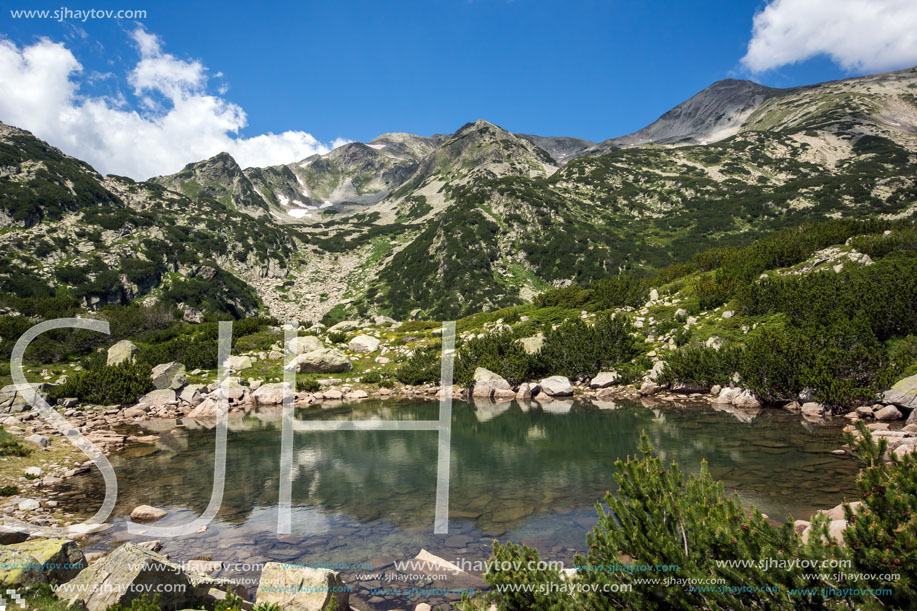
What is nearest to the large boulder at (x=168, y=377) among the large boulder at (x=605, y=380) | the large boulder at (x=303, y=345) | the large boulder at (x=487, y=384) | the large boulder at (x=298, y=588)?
the large boulder at (x=303, y=345)

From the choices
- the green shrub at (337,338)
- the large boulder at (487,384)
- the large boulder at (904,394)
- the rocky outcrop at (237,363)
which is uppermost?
the green shrub at (337,338)

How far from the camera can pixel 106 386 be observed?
21.3 meters

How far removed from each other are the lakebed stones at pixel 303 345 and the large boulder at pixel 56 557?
25.9 metres

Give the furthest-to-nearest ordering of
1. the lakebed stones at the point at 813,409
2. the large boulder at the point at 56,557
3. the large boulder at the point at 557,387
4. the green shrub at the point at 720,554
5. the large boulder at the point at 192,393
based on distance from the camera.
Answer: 1. the large boulder at the point at 192,393
2. the large boulder at the point at 557,387
3. the lakebed stones at the point at 813,409
4. the large boulder at the point at 56,557
5. the green shrub at the point at 720,554

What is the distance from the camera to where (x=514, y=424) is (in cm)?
1752

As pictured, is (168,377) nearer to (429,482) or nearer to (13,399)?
(13,399)

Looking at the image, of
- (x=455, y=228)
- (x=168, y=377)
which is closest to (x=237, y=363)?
(x=168, y=377)

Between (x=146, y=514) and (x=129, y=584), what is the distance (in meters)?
6.09

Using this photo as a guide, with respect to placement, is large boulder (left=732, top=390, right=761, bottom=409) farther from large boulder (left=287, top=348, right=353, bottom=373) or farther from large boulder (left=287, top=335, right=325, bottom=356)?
large boulder (left=287, top=335, right=325, bottom=356)

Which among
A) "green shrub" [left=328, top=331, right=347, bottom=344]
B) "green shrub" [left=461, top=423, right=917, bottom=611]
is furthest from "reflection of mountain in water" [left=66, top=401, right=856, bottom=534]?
"green shrub" [left=328, top=331, right=347, bottom=344]

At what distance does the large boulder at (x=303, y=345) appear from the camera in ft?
100

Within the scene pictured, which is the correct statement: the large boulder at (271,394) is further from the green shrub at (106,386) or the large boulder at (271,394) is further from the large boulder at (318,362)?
the green shrub at (106,386)

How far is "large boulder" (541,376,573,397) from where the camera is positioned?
22244 mm

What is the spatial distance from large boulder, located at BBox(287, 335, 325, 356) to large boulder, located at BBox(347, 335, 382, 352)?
3168mm
